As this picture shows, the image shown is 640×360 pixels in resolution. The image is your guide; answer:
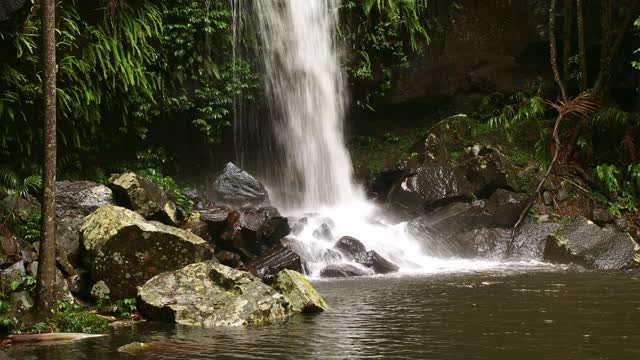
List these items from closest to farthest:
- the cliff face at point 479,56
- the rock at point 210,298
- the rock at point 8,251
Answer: the rock at point 210,298, the rock at point 8,251, the cliff face at point 479,56

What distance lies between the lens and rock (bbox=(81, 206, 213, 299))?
779 cm

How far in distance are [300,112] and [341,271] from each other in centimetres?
691

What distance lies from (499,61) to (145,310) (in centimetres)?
1397

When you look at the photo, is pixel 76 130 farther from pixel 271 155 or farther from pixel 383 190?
pixel 383 190

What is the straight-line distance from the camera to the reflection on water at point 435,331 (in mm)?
5012

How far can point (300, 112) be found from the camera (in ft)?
54.0

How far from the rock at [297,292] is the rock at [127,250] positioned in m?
1.38

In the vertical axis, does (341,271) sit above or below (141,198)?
below

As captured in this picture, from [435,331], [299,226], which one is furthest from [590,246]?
[435,331]

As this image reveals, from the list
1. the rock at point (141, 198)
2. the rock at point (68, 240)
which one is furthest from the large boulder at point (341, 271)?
Result: the rock at point (68, 240)

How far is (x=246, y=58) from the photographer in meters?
15.8

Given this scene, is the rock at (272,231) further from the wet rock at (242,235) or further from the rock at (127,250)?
the rock at (127,250)

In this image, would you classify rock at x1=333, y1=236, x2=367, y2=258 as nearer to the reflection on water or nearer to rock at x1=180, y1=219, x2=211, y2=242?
rock at x1=180, y1=219, x2=211, y2=242

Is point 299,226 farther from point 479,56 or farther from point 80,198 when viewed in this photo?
point 479,56
